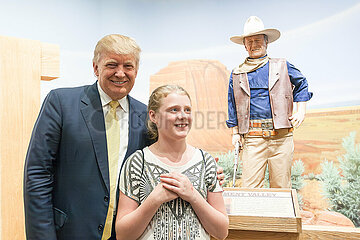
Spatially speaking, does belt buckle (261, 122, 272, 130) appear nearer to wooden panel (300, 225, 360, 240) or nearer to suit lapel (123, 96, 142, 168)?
wooden panel (300, 225, 360, 240)

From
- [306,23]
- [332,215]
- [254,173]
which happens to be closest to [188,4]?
[306,23]

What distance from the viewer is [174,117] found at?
1.41 m

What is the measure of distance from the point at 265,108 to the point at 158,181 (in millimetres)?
1987

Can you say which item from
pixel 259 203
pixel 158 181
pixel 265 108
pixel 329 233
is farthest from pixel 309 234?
pixel 158 181

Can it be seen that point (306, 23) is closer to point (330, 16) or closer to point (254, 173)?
point (330, 16)

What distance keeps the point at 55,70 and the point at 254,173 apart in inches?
79.7

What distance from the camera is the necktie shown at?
1539mm

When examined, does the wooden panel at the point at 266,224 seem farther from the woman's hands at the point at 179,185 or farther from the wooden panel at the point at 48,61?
the wooden panel at the point at 48,61

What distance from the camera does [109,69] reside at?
151 cm

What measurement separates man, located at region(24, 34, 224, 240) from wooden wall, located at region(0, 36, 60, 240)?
0.85 meters

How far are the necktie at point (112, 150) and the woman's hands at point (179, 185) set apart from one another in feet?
1.07

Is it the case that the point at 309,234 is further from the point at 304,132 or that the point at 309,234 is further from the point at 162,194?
the point at 304,132

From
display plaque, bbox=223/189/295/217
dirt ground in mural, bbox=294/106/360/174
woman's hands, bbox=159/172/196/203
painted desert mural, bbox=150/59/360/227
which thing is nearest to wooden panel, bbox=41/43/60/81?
woman's hands, bbox=159/172/196/203

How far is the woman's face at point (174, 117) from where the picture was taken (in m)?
1.41
